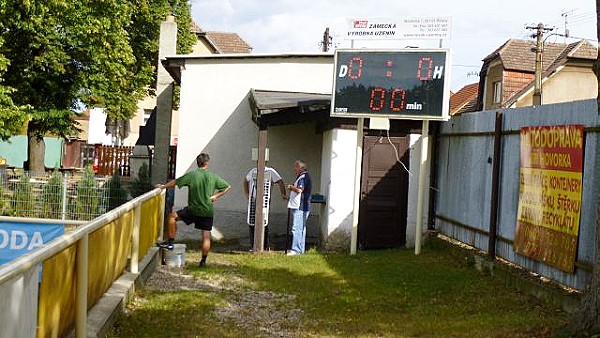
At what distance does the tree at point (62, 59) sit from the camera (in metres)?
25.8

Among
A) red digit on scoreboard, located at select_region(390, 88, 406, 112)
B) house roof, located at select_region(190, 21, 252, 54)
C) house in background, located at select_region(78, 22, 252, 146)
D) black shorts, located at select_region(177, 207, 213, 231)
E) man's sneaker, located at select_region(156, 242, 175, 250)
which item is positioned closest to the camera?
man's sneaker, located at select_region(156, 242, 175, 250)

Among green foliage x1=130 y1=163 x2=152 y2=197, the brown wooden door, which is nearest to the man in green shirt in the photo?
the brown wooden door

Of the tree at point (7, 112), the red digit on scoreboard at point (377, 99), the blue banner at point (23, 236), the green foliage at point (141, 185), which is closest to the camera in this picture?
the blue banner at point (23, 236)

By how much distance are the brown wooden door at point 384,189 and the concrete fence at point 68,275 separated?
20.7ft

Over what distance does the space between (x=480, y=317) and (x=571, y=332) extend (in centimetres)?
184

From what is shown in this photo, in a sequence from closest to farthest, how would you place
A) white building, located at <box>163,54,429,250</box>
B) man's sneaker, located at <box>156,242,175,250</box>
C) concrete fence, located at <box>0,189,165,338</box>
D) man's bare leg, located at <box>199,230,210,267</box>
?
concrete fence, located at <box>0,189,165,338</box> → man's sneaker, located at <box>156,242,175,250</box> → man's bare leg, located at <box>199,230,210,267</box> → white building, located at <box>163,54,429,250</box>

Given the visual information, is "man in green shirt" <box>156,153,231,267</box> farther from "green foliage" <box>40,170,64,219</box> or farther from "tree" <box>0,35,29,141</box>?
"tree" <box>0,35,29,141</box>

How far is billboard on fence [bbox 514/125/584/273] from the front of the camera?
8.38 m

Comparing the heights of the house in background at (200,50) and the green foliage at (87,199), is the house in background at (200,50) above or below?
above

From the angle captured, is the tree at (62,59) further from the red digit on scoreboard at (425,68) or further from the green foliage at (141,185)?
the red digit on scoreboard at (425,68)

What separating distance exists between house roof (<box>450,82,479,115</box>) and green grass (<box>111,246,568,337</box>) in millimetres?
29638

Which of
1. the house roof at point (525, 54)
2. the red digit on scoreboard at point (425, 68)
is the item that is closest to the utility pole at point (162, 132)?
the red digit on scoreboard at point (425, 68)

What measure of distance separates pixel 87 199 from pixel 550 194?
14376 millimetres

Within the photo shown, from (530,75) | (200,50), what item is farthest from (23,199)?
(200,50)
